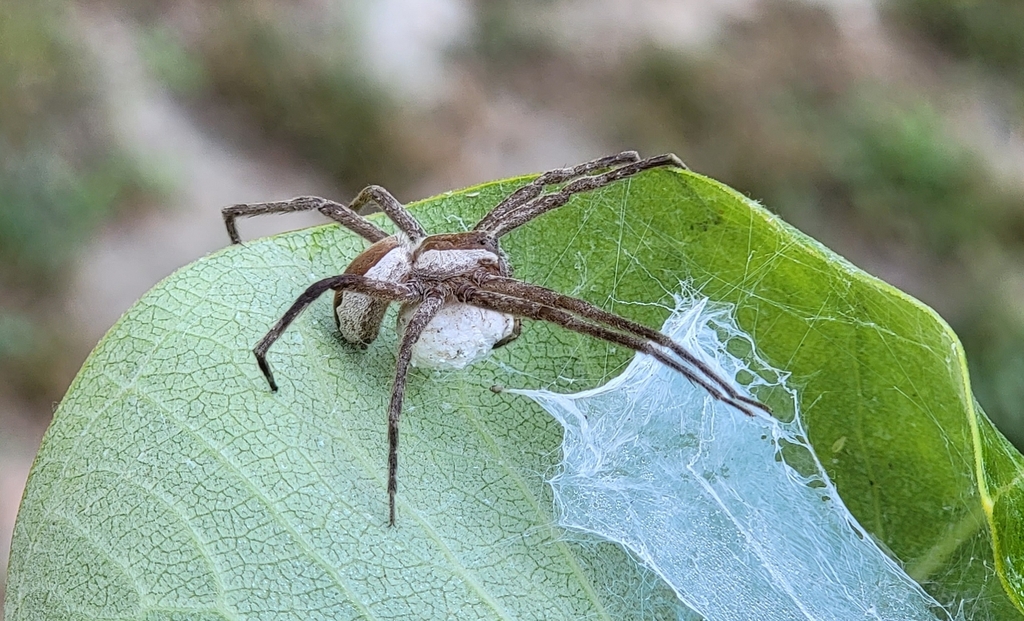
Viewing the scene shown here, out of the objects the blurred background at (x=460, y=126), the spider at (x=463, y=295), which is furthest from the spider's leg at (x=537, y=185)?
the blurred background at (x=460, y=126)

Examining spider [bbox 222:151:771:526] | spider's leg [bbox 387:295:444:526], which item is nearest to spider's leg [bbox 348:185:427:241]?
spider [bbox 222:151:771:526]

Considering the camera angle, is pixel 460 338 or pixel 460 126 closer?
pixel 460 338

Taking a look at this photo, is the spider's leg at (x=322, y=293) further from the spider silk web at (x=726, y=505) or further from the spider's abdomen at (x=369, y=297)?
the spider silk web at (x=726, y=505)

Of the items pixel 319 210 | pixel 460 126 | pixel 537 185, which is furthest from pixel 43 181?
pixel 537 185

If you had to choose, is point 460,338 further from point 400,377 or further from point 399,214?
point 399,214

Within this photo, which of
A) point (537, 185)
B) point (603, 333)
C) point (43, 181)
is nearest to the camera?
point (603, 333)

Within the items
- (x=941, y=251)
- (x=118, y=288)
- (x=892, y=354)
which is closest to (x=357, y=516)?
(x=892, y=354)
